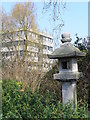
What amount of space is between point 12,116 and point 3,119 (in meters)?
0.18

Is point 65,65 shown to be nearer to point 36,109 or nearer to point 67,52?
point 67,52

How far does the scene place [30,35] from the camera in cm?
1337

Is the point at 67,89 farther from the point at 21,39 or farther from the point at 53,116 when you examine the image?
the point at 21,39

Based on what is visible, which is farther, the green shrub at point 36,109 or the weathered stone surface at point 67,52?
the weathered stone surface at point 67,52

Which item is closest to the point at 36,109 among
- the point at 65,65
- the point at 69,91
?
the point at 69,91

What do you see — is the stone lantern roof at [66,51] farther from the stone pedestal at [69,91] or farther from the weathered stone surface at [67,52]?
the stone pedestal at [69,91]

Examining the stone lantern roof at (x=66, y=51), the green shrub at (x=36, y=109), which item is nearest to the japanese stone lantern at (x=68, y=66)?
the stone lantern roof at (x=66, y=51)

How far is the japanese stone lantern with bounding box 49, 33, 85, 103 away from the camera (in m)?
3.64

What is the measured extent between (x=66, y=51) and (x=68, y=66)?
1.08 feet

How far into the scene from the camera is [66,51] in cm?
366

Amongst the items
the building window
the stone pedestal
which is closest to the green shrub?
the stone pedestal

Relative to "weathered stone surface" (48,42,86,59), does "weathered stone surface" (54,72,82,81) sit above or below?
below

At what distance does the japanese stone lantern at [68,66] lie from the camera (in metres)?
3.64

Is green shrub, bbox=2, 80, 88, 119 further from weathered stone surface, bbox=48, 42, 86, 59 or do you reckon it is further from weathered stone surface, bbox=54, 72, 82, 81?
weathered stone surface, bbox=48, 42, 86, 59
